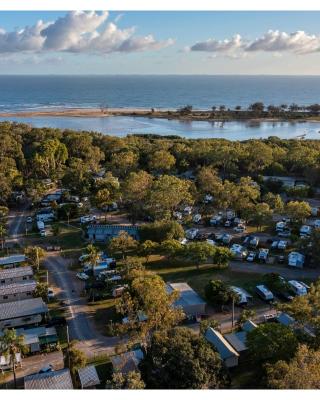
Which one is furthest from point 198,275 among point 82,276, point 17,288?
point 17,288

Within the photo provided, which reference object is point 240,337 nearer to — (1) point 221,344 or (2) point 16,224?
(1) point 221,344

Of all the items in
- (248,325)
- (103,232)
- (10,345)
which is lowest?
(248,325)

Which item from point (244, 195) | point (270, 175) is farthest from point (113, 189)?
point (270, 175)

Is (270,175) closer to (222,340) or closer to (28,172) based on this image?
(28,172)

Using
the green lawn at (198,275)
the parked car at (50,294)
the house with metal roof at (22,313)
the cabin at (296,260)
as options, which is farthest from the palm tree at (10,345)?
the cabin at (296,260)

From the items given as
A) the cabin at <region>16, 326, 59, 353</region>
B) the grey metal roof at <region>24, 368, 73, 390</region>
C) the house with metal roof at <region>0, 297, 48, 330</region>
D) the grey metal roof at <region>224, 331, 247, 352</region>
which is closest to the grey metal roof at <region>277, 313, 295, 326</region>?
the grey metal roof at <region>224, 331, 247, 352</region>

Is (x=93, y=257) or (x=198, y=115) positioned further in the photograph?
(x=198, y=115)

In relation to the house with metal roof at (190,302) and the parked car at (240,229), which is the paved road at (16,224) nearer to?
the house with metal roof at (190,302)

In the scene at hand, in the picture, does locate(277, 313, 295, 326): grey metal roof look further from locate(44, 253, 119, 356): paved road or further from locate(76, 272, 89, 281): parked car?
locate(76, 272, 89, 281): parked car
